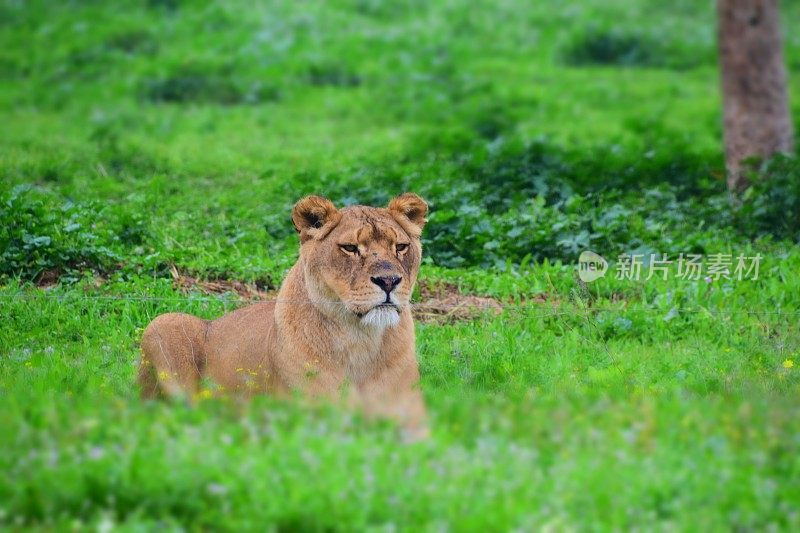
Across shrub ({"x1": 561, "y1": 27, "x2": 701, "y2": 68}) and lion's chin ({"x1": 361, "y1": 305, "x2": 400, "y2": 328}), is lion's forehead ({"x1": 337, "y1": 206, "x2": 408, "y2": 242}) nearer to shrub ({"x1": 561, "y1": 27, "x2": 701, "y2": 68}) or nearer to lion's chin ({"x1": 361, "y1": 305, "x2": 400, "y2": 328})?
lion's chin ({"x1": 361, "y1": 305, "x2": 400, "y2": 328})

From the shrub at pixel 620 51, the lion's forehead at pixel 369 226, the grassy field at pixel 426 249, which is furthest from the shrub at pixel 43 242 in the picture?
the shrub at pixel 620 51

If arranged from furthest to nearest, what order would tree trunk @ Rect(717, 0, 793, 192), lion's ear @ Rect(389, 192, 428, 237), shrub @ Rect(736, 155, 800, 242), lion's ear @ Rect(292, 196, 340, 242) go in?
tree trunk @ Rect(717, 0, 793, 192) → shrub @ Rect(736, 155, 800, 242) → lion's ear @ Rect(389, 192, 428, 237) → lion's ear @ Rect(292, 196, 340, 242)

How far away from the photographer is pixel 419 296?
9.21 metres

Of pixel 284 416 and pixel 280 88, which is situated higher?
pixel 284 416

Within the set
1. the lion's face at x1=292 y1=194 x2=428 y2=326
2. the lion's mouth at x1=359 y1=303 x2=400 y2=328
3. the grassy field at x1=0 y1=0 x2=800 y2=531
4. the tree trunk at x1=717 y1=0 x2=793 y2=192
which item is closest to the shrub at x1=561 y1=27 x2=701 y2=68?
the grassy field at x1=0 y1=0 x2=800 y2=531

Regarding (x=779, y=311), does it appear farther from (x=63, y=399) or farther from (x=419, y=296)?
(x=63, y=399)

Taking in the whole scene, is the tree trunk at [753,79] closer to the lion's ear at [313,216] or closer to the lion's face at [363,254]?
the lion's face at [363,254]

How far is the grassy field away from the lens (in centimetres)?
498

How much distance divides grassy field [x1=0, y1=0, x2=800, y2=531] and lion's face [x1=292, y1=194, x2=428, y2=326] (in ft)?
1.94

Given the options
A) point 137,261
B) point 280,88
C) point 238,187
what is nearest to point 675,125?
point 280,88

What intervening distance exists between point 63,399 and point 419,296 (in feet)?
12.0

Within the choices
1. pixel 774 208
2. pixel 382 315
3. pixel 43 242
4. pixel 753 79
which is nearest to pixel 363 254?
pixel 382 315

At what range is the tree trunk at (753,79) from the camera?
43.8 ft

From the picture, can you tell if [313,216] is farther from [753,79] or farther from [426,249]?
[753,79]
